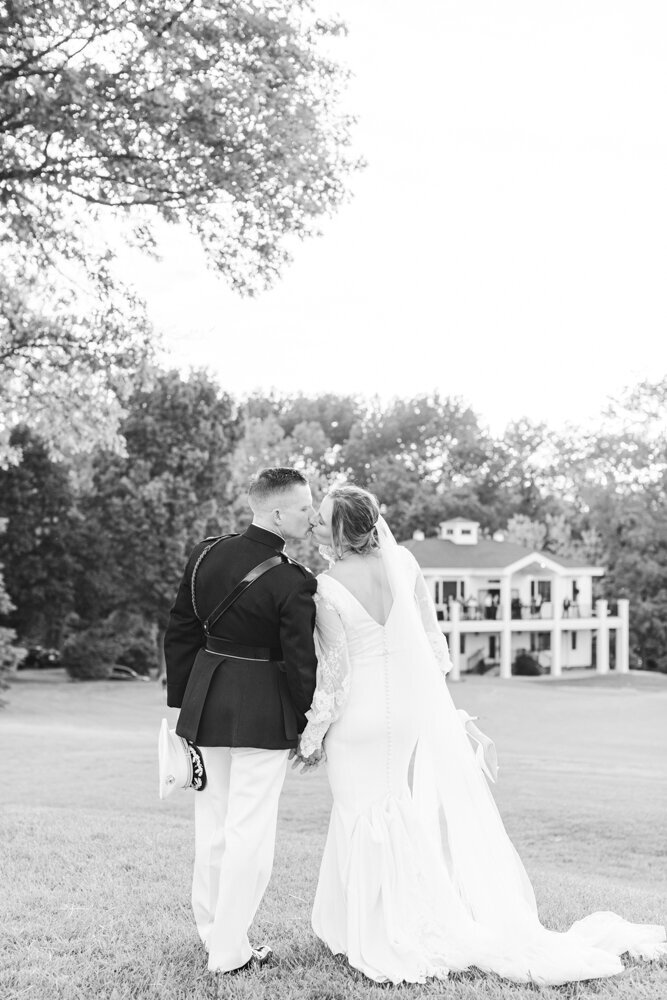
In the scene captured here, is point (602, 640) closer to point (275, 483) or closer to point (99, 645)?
point (99, 645)

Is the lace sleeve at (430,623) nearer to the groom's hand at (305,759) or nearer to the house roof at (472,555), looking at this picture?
the groom's hand at (305,759)

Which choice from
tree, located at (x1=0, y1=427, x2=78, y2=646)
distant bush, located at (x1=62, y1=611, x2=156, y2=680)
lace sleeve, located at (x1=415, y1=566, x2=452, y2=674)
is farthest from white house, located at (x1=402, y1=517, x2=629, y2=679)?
lace sleeve, located at (x1=415, y1=566, x2=452, y2=674)

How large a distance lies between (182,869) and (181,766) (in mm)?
2217

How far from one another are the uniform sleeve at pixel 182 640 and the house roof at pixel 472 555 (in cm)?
4083

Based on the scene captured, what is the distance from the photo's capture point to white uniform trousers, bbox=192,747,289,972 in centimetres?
485

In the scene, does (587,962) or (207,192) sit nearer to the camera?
(587,962)

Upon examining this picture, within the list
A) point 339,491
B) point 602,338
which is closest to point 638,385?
point 602,338

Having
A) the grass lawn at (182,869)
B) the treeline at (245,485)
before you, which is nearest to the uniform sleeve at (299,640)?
the grass lawn at (182,869)

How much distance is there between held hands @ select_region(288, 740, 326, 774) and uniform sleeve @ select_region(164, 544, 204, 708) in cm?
69

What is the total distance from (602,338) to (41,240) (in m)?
49.3

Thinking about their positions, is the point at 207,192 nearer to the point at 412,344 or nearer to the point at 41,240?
the point at 41,240

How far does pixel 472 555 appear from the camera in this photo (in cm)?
4828

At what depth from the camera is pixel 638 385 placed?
5678cm

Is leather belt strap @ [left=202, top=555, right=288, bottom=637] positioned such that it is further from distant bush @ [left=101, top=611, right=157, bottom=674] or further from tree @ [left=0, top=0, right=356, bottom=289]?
distant bush @ [left=101, top=611, right=157, bottom=674]
